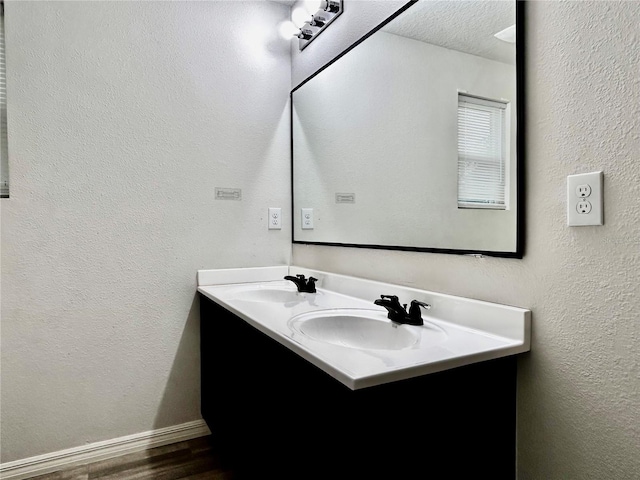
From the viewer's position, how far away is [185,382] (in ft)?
6.70

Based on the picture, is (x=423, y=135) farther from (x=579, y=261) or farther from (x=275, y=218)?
(x=275, y=218)

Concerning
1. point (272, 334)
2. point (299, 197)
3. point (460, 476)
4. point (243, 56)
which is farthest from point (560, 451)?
point (243, 56)

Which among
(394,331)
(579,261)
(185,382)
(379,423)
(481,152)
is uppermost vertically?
(481,152)

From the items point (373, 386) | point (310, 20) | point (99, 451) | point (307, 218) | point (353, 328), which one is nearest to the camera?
point (373, 386)

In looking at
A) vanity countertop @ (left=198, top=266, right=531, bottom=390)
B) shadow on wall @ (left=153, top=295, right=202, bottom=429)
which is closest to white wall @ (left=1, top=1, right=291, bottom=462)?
shadow on wall @ (left=153, top=295, right=202, bottom=429)

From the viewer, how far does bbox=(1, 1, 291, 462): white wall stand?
1728mm

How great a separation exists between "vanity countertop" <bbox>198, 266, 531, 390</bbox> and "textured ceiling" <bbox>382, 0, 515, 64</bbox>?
69 centimetres

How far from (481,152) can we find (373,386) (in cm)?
77

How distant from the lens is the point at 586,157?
91 cm

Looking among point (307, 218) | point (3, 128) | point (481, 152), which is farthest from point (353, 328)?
point (3, 128)

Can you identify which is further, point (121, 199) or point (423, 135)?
point (121, 199)

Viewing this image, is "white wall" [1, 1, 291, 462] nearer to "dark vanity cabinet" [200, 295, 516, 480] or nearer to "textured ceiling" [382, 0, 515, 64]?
"dark vanity cabinet" [200, 295, 516, 480]

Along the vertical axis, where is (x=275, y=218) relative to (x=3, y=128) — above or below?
below

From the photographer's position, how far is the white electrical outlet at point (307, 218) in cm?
213
